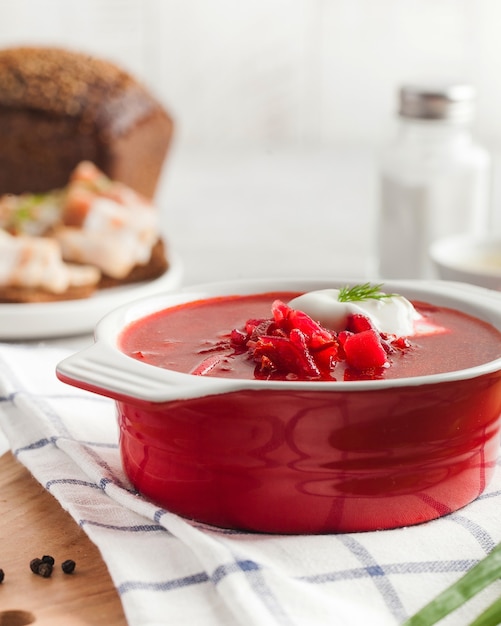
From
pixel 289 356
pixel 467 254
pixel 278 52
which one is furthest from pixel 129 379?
pixel 278 52

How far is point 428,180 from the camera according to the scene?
3.04 meters

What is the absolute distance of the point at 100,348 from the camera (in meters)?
1.50

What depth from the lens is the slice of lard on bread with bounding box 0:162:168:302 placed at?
2.79 m

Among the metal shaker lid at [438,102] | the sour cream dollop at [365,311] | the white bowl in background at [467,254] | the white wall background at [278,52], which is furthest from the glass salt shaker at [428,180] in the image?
the white wall background at [278,52]

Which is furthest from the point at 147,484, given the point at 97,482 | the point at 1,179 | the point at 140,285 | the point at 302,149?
the point at 302,149

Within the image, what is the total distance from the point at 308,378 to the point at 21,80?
7.99 ft

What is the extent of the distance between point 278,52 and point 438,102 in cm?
242

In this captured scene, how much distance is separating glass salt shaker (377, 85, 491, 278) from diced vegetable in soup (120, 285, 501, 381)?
127 cm

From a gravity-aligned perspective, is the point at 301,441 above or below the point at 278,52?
below

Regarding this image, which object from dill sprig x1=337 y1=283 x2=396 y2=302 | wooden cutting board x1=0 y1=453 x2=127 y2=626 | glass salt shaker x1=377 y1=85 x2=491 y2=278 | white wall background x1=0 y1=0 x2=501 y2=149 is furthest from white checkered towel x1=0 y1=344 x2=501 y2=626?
white wall background x1=0 y1=0 x2=501 y2=149

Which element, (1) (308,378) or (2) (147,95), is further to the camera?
(2) (147,95)

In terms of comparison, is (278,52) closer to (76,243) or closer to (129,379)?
(76,243)

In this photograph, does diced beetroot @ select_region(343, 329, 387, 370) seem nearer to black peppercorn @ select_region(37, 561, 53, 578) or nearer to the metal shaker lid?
black peppercorn @ select_region(37, 561, 53, 578)

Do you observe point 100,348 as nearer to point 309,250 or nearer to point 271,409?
point 271,409
